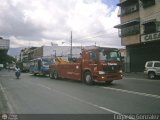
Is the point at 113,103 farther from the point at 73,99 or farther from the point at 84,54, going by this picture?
the point at 84,54

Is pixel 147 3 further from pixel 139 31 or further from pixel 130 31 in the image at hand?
pixel 130 31

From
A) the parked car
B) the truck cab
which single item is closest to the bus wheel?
the truck cab

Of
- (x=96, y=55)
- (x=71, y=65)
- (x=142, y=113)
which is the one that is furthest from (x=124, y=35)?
(x=142, y=113)

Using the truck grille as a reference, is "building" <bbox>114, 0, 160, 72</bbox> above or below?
above

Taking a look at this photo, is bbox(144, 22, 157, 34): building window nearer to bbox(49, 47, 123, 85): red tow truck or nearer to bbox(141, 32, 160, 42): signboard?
bbox(141, 32, 160, 42): signboard

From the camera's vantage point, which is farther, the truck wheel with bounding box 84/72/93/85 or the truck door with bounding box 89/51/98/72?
the truck wheel with bounding box 84/72/93/85

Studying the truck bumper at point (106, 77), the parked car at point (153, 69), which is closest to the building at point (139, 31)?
the parked car at point (153, 69)

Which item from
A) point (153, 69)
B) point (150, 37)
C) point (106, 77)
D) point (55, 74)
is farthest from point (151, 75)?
point (106, 77)

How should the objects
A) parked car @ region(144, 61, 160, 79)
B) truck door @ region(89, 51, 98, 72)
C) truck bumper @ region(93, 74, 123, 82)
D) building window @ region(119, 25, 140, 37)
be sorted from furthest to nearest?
1. building window @ region(119, 25, 140, 37)
2. parked car @ region(144, 61, 160, 79)
3. truck door @ region(89, 51, 98, 72)
4. truck bumper @ region(93, 74, 123, 82)

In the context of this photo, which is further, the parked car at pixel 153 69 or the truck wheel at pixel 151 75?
the truck wheel at pixel 151 75

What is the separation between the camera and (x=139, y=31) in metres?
44.2

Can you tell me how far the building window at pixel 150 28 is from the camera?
41.2m

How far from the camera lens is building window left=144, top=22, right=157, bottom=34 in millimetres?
41188

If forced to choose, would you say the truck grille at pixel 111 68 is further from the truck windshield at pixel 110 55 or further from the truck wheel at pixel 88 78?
the truck wheel at pixel 88 78
